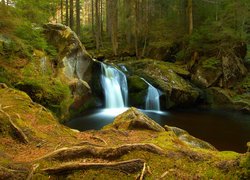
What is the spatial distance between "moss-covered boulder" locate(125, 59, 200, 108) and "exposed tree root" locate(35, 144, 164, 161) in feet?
51.9

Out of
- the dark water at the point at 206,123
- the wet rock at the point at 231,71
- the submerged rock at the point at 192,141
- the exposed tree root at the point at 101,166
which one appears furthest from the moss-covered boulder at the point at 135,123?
the wet rock at the point at 231,71

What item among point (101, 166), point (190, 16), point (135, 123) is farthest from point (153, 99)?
point (101, 166)

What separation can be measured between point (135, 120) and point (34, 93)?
4.80 metres

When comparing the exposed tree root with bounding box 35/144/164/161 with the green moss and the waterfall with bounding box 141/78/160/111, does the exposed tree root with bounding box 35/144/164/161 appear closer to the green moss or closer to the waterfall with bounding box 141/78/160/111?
the waterfall with bounding box 141/78/160/111

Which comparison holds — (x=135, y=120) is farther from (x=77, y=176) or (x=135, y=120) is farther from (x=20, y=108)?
(x=77, y=176)

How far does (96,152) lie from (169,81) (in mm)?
17124

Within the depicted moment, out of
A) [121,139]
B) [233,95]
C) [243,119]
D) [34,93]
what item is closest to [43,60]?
[34,93]

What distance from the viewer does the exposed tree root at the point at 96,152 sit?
4430mm

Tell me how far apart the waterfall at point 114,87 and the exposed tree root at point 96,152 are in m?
14.8

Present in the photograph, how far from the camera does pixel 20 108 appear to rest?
7648 mm

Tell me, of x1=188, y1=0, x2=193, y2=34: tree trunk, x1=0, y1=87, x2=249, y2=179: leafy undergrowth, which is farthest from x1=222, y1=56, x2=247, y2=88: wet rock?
x1=0, y1=87, x2=249, y2=179: leafy undergrowth

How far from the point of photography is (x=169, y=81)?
21.1m

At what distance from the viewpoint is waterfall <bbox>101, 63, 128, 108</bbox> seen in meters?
19.6

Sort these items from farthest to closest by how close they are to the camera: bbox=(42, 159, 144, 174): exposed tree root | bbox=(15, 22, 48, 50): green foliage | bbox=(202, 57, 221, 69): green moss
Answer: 1. bbox=(202, 57, 221, 69): green moss
2. bbox=(15, 22, 48, 50): green foliage
3. bbox=(42, 159, 144, 174): exposed tree root
